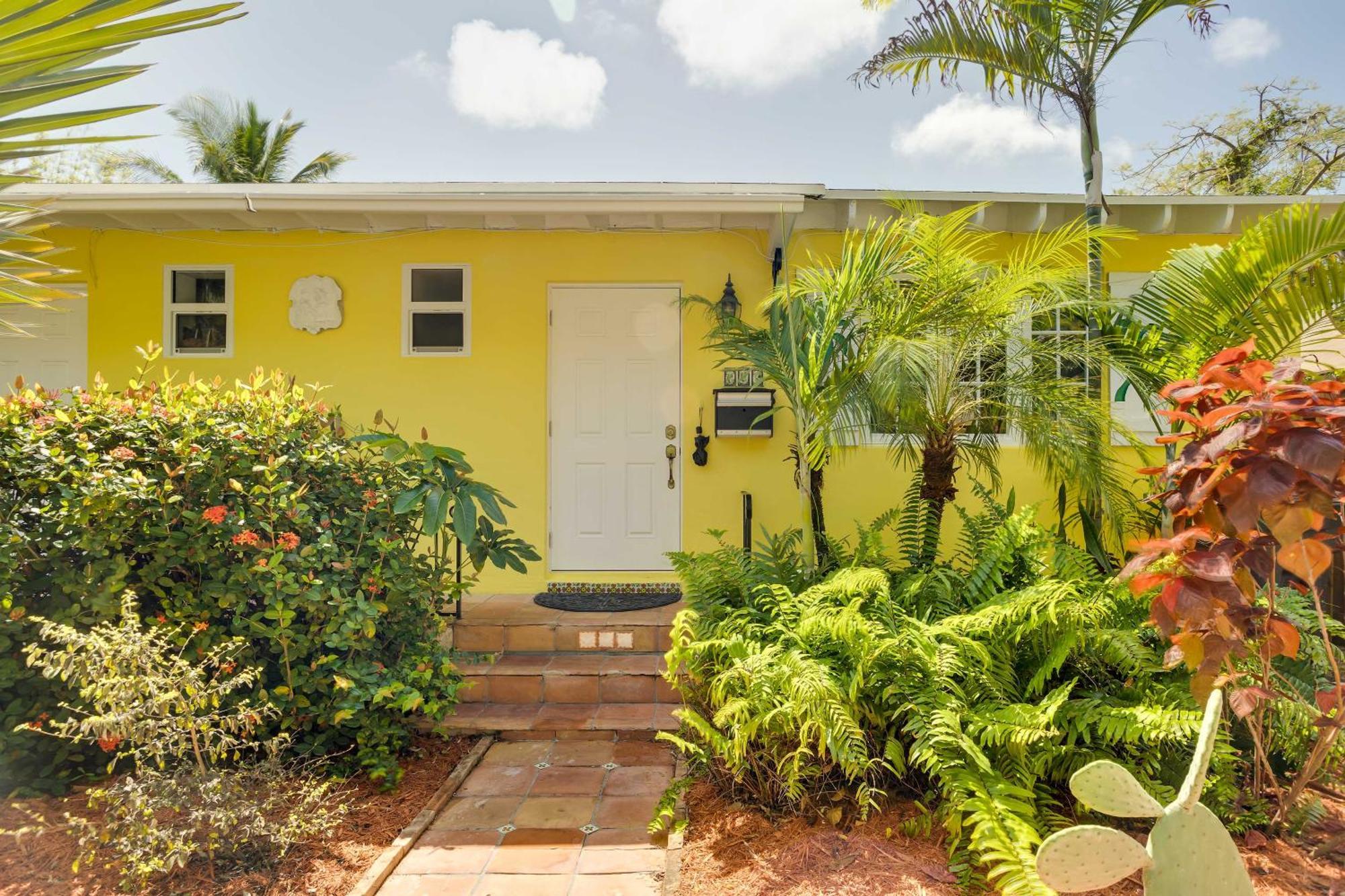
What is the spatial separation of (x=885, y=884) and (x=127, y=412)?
11.6ft

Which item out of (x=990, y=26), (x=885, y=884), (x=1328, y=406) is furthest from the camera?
(x=990, y=26)

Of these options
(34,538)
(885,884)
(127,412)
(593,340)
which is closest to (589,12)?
(593,340)

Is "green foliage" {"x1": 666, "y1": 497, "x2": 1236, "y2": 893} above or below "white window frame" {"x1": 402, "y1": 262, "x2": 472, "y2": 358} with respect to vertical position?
below

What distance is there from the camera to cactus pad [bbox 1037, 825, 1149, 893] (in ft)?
4.84

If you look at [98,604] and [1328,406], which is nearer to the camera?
[1328,406]

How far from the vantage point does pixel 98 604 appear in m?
2.94

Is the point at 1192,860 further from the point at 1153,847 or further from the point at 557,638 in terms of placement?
the point at 557,638

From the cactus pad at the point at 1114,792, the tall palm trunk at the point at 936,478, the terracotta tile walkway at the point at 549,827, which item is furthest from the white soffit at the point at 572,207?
the cactus pad at the point at 1114,792

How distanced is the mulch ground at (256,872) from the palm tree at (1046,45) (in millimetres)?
4759

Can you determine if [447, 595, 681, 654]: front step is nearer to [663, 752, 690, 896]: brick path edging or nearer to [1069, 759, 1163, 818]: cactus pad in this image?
[663, 752, 690, 896]: brick path edging

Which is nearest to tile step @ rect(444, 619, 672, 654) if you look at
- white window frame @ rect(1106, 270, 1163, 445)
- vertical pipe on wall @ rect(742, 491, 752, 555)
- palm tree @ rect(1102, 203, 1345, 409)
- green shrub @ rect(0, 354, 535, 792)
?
green shrub @ rect(0, 354, 535, 792)

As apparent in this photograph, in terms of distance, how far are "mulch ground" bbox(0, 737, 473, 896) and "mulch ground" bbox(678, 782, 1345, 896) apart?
1262 millimetres

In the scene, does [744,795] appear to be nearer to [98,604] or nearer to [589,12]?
[98,604]

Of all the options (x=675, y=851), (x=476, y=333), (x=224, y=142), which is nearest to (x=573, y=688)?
(x=675, y=851)
